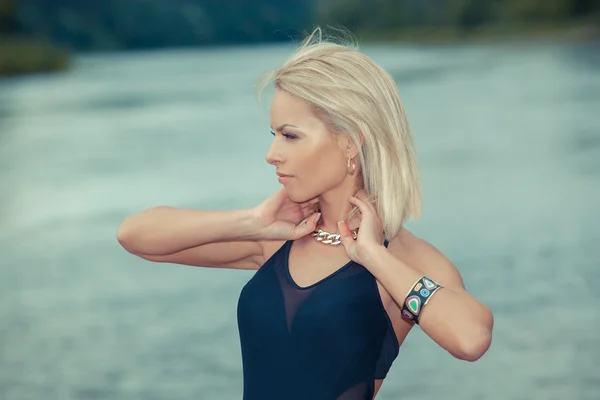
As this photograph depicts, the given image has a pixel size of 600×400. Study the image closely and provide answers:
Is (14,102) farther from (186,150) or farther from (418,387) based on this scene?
(418,387)

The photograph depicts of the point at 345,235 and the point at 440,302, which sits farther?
the point at 345,235

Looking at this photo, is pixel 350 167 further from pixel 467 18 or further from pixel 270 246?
pixel 467 18

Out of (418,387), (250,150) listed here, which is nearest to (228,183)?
(250,150)

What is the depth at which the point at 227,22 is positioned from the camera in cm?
1131

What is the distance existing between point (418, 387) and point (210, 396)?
1.04 m

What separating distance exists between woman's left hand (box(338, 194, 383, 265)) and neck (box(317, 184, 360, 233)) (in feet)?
0.18

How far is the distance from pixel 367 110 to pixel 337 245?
13.5 inches

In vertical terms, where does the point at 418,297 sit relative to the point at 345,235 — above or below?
below

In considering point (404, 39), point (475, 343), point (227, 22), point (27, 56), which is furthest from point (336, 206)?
point (27, 56)

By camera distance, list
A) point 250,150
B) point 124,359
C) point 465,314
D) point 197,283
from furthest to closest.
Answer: point 250,150 → point 197,283 → point 124,359 → point 465,314

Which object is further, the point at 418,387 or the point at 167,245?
the point at 418,387

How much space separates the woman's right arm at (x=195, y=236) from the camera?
2379mm

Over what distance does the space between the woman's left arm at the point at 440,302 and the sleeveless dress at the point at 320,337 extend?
0.10 m

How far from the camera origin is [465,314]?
2061mm
